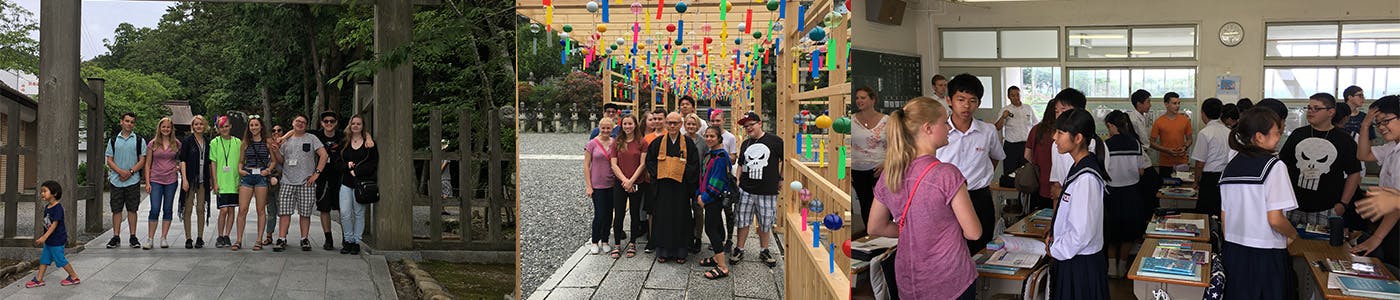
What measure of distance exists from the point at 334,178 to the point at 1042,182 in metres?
5.95

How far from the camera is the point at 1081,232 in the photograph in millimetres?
1858

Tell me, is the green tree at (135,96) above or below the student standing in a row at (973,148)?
above

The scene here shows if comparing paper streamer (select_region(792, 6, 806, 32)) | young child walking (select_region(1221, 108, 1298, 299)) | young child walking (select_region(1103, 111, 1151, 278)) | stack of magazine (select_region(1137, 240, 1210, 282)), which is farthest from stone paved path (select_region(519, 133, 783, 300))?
young child walking (select_region(1221, 108, 1298, 299))

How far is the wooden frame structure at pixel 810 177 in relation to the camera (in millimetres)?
1878

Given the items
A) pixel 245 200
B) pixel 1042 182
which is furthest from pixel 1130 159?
pixel 245 200

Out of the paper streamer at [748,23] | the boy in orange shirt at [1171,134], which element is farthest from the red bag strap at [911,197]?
the paper streamer at [748,23]

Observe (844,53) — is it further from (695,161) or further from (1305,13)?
(1305,13)

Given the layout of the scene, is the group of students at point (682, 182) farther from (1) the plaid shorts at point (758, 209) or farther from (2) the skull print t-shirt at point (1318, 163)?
(2) the skull print t-shirt at point (1318, 163)

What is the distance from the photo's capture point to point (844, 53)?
1.86m

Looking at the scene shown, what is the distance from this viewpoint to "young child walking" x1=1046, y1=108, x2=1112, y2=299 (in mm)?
1817

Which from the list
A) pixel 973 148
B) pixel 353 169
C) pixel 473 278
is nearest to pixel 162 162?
pixel 353 169

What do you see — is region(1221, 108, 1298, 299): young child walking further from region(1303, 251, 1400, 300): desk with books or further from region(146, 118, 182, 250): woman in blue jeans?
region(146, 118, 182, 250): woman in blue jeans

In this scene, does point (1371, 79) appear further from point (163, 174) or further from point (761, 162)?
point (163, 174)

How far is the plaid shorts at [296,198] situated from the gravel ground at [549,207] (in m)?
4.35
